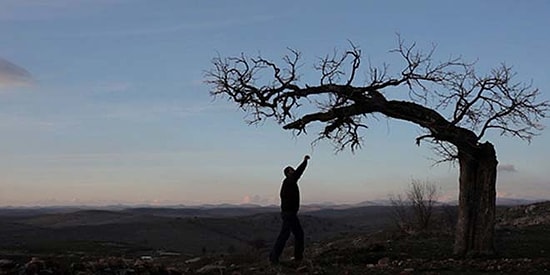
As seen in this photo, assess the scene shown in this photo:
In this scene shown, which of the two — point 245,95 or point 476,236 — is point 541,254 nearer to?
point 476,236

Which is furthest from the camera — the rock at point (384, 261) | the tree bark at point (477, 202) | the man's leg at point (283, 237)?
the tree bark at point (477, 202)

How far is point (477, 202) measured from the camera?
1877 cm

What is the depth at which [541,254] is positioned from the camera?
1909 centimetres

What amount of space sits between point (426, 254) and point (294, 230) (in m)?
4.65

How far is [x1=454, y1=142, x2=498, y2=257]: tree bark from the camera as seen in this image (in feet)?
61.1

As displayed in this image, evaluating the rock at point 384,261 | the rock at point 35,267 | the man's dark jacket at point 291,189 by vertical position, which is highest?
the man's dark jacket at point 291,189

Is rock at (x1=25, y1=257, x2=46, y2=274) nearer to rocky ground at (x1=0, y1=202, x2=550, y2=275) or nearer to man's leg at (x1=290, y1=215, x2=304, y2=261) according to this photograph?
rocky ground at (x1=0, y1=202, x2=550, y2=275)

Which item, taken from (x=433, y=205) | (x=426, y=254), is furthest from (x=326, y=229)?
(x=426, y=254)

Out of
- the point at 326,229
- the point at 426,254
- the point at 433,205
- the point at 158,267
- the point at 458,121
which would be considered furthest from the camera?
the point at 326,229

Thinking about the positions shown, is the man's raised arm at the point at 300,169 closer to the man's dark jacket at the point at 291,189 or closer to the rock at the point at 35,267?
the man's dark jacket at the point at 291,189

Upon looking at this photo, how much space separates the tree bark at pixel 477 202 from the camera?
733 inches

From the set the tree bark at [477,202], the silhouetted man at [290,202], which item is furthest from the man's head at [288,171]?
the tree bark at [477,202]

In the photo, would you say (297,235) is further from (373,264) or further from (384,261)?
(384,261)

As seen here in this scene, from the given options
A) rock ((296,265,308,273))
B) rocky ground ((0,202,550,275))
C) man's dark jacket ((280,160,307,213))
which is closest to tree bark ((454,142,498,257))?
rocky ground ((0,202,550,275))
